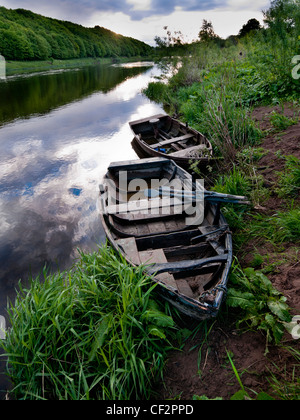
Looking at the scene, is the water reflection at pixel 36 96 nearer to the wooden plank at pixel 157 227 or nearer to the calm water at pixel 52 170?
the calm water at pixel 52 170

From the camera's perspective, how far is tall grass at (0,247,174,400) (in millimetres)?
2197

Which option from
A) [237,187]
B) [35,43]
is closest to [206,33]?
[237,187]

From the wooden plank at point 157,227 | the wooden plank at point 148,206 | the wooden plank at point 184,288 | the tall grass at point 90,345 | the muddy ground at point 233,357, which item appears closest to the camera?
the muddy ground at point 233,357

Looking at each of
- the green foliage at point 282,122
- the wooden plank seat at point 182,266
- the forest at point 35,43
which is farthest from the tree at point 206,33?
the wooden plank seat at point 182,266

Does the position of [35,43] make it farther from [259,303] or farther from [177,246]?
[259,303]

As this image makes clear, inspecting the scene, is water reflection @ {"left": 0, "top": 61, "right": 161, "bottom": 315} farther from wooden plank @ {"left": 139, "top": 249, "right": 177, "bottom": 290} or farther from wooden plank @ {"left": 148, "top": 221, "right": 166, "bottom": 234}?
wooden plank @ {"left": 139, "top": 249, "right": 177, "bottom": 290}

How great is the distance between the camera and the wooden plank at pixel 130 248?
3.28 meters

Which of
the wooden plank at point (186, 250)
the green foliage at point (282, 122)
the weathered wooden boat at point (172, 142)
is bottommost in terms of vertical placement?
the wooden plank at point (186, 250)

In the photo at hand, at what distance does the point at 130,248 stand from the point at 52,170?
18.8 ft

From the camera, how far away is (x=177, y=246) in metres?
3.76

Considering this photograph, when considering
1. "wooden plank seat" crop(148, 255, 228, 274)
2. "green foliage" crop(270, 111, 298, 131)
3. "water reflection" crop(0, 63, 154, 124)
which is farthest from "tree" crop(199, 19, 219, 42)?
"wooden plank seat" crop(148, 255, 228, 274)

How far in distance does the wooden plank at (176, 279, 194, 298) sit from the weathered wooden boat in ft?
7.11

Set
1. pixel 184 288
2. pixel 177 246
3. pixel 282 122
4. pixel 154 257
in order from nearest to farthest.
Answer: pixel 184 288, pixel 154 257, pixel 177 246, pixel 282 122

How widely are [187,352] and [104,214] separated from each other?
95.3 inches
